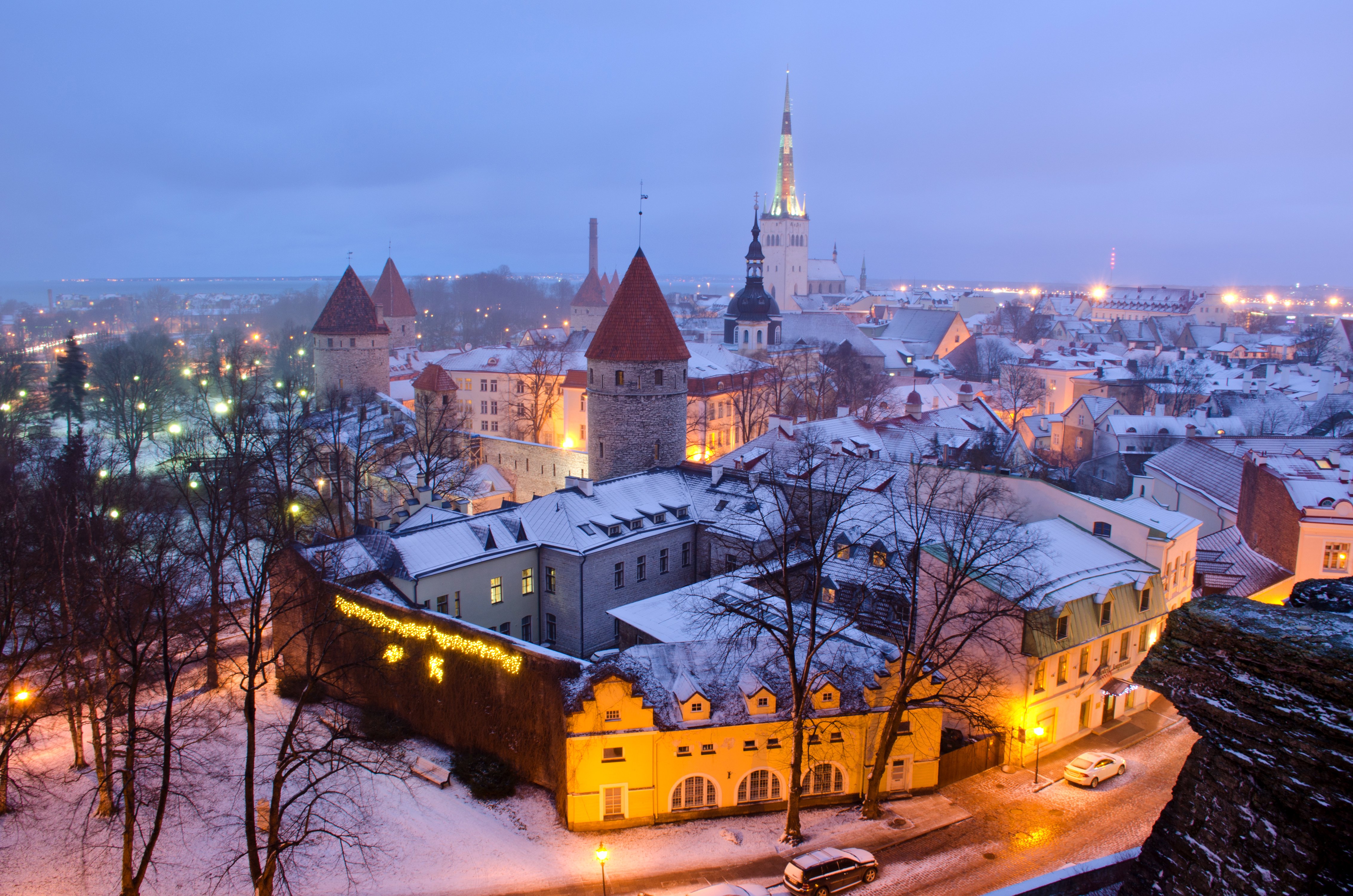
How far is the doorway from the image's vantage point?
2041 centimetres

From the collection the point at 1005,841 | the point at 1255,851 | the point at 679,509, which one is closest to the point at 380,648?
the point at 679,509

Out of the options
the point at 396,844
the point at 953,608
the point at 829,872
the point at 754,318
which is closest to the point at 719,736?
the point at 829,872

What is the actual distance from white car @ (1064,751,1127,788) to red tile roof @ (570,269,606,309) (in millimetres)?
66294

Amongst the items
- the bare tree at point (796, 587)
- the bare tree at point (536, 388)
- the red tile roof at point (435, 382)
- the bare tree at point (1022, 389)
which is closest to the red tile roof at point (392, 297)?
the bare tree at point (536, 388)

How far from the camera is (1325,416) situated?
41.4 metres

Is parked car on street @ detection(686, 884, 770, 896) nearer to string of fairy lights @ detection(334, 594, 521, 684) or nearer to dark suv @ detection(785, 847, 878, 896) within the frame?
dark suv @ detection(785, 847, 878, 896)

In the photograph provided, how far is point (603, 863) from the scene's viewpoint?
43.8 ft

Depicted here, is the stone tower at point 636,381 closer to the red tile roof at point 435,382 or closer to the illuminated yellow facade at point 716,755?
the red tile roof at point 435,382

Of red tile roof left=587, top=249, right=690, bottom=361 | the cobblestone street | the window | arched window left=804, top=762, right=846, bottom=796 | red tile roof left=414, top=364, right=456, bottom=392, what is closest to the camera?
the cobblestone street

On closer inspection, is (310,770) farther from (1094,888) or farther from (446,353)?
(446,353)

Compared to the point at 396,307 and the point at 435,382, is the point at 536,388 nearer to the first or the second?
the point at 435,382

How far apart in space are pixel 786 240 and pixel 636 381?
7012cm

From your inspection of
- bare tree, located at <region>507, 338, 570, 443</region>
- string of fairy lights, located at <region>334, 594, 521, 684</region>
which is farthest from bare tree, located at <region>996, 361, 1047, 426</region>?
string of fairy lights, located at <region>334, 594, 521, 684</region>

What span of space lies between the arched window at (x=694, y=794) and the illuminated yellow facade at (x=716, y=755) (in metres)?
0.02
